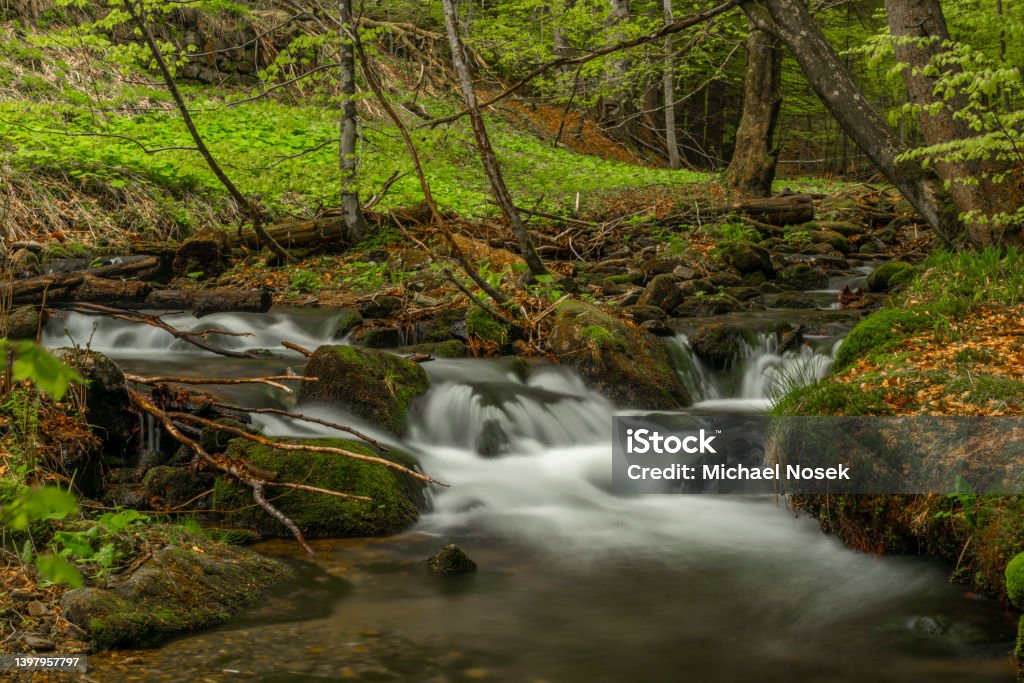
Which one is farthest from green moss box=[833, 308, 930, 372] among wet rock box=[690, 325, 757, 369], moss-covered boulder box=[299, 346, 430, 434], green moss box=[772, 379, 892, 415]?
moss-covered boulder box=[299, 346, 430, 434]

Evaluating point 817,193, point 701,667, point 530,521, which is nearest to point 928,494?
point 701,667

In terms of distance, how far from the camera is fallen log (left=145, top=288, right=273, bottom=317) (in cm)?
1099

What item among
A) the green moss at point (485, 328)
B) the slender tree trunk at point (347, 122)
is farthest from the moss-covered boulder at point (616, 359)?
the slender tree trunk at point (347, 122)

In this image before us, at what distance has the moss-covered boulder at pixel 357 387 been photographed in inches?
294

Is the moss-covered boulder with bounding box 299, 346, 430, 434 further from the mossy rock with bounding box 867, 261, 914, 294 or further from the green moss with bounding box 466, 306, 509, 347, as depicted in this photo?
the mossy rock with bounding box 867, 261, 914, 294

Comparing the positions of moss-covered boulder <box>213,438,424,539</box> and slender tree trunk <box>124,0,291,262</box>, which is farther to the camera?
slender tree trunk <box>124,0,291,262</box>

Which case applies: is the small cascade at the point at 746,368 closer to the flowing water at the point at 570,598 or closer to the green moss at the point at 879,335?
the flowing water at the point at 570,598

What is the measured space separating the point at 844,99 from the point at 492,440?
4.92 metres

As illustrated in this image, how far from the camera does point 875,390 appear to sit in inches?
223

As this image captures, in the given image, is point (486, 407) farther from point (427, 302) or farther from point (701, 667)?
point (701, 667)

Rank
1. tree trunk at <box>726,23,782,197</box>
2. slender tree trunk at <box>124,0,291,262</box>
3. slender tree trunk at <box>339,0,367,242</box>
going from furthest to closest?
tree trunk at <box>726,23,782,197</box> < slender tree trunk at <box>339,0,367,242</box> < slender tree trunk at <box>124,0,291,262</box>

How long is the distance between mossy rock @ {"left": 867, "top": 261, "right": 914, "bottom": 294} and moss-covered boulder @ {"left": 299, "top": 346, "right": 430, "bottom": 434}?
684 centimetres

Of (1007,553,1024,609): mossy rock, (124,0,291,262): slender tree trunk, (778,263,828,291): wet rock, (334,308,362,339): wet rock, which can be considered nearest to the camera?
(1007,553,1024,609): mossy rock

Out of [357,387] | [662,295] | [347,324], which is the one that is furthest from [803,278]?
[357,387]
